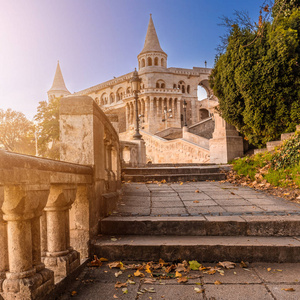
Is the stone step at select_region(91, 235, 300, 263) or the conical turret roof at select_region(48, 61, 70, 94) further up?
the conical turret roof at select_region(48, 61, 70, 94)

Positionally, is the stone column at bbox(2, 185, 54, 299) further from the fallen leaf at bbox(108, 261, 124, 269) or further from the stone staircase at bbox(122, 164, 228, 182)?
the stone staircase at bbox(122, 164, 228, 182)

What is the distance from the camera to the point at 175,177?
767 cm

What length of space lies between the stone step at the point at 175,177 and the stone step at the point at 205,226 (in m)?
4.05

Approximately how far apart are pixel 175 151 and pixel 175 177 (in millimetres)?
16394

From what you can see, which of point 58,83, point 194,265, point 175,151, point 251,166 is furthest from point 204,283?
point 58,83

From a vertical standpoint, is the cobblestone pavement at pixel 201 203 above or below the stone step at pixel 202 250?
above

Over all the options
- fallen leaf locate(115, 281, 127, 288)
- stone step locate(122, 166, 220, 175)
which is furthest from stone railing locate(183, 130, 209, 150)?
fallen leaf locate(115, 281, 127, 288)

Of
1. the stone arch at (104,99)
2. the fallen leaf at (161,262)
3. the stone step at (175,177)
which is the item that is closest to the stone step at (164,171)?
the stone step at (175,177)

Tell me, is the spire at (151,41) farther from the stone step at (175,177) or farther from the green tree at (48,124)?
the stone step at (175,177)

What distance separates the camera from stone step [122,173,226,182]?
7.54 meters

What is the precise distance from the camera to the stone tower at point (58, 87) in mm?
69750

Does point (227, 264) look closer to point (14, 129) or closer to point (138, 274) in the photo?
point (138, 274)

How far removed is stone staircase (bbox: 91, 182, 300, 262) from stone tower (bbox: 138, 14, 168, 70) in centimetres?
5223

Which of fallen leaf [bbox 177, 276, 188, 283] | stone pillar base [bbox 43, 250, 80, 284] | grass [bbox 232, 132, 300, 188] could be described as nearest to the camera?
stone pillar base [bbox 43, 250, 80, 284]
